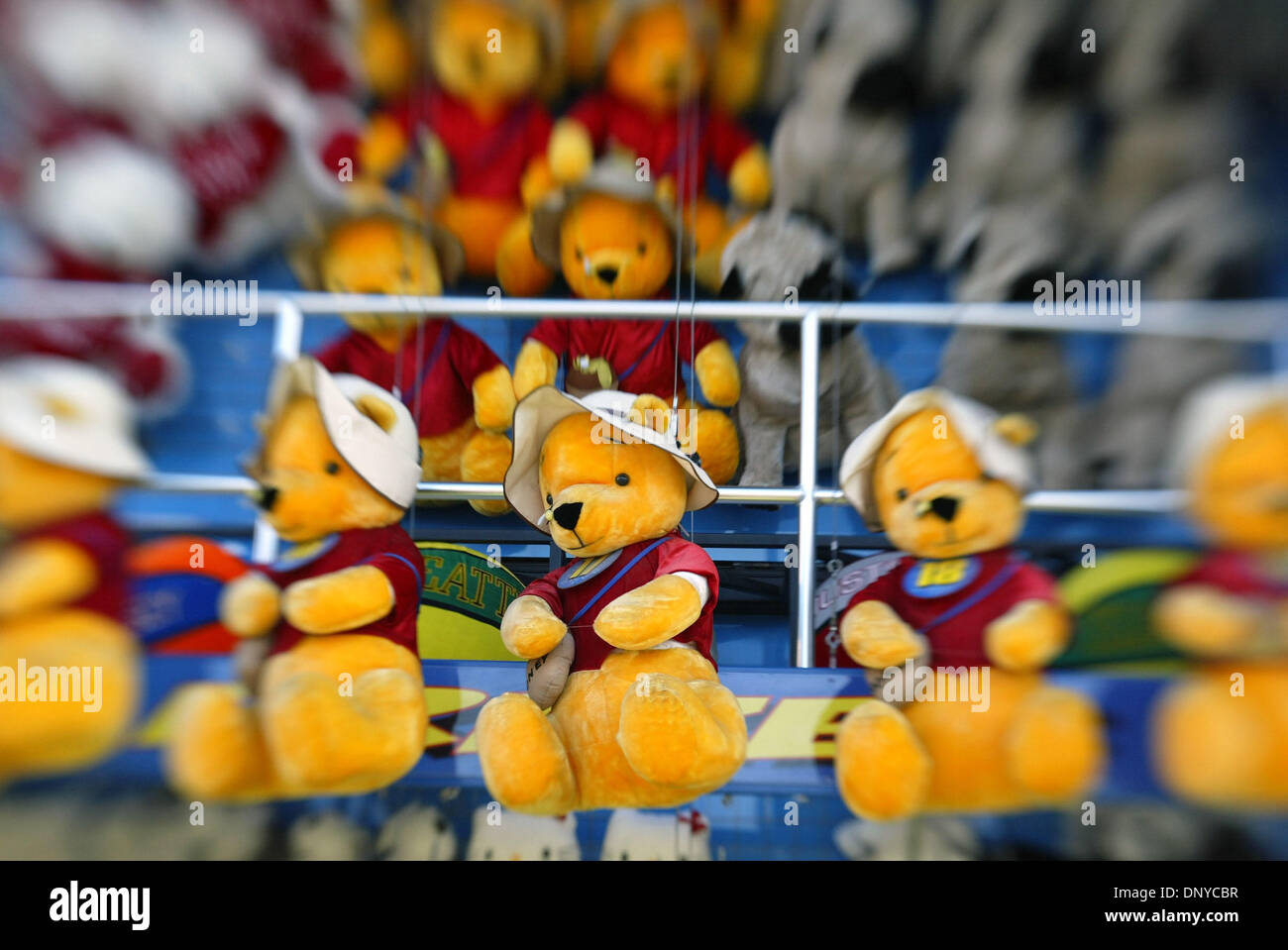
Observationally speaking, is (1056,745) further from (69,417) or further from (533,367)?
(69,417)

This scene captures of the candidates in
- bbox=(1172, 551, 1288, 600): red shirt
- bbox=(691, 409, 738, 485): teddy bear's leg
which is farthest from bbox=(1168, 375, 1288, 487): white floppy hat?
bbox=(691, 409, 738, 485): teddy bear's leg

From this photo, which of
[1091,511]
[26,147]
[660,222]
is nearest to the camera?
[26,147]

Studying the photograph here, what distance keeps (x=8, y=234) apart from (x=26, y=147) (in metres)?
0.12

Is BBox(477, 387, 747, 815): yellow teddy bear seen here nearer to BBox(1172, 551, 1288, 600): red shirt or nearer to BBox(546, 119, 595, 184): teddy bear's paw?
BBox(546, 119, 595, 184): teddy bear's paw

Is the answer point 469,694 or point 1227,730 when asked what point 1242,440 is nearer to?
point 1227,730

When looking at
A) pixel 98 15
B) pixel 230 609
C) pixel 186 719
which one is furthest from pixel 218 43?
pixel 186 719

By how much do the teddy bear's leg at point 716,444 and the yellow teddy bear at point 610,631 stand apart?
0.06m

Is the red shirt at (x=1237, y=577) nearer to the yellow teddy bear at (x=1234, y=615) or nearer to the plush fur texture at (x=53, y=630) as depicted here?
the yellow teddy bear at (x=1234, y=615)

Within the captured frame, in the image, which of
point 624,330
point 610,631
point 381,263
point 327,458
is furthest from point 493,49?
point 610,631

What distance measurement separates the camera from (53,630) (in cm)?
110

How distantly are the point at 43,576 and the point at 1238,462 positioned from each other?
1602 millimetres

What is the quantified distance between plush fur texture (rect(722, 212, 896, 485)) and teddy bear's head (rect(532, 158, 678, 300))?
5.0 inches

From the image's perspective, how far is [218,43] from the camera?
116 centimetres

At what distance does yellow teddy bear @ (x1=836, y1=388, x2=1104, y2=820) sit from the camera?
119 centimetres
